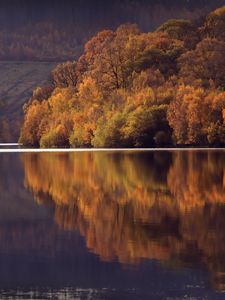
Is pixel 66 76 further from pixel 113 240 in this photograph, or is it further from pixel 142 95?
pixel 113 240

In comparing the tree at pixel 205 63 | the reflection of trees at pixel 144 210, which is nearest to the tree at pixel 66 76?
the tree at pixel 205 63

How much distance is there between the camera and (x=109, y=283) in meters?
13.6

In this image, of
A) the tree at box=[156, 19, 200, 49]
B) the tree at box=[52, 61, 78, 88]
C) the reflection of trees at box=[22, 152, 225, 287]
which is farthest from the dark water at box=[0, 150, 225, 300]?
the tree at box=[52, 61, 78, 88]

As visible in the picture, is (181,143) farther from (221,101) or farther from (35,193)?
(35,193)

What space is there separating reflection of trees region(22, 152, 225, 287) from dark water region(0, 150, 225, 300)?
2 centimetres

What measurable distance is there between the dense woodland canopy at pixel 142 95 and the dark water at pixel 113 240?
51.5 m

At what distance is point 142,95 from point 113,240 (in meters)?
73.7

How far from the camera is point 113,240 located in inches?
711

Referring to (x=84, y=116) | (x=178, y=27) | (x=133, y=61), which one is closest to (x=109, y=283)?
(x=84, y=116)

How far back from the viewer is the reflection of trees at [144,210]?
1659 cm

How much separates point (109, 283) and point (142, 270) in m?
1.03

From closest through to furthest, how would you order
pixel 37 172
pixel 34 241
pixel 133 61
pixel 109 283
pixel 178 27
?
pixel 109 283 < pixel 34 241 < pixel 37 172 < pixel 133 61 < pixel 178 27

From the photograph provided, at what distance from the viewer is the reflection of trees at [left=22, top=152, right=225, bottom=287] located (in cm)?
1659

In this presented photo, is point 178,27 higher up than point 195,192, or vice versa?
point 178,27
